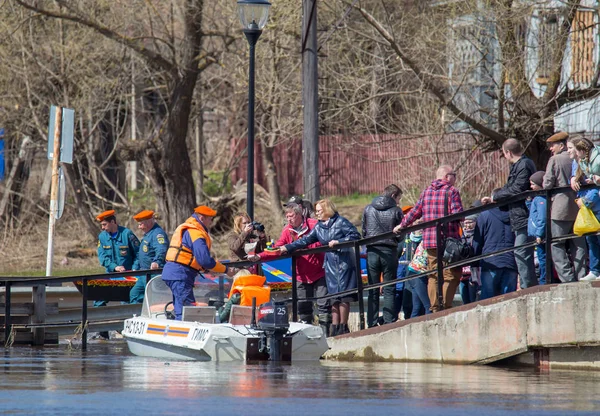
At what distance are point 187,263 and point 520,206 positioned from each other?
3.85 m

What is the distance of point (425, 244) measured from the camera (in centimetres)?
1344

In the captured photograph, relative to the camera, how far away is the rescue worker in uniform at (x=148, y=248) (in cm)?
1633

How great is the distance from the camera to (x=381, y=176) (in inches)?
1502

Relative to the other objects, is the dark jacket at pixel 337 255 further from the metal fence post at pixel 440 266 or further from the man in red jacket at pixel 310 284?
the metal fence post at pixel 440 266

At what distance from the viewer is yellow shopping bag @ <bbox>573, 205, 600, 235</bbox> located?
11758 mm

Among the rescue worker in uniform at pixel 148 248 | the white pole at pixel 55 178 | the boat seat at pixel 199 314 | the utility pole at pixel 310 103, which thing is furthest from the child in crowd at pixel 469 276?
the white pole at pixel 55 178

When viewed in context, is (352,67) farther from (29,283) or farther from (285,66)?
(29,283)

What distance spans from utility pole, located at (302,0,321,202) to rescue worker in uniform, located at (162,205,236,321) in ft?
13.4

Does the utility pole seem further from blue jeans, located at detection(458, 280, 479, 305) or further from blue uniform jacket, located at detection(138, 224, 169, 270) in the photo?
blue jeans, located at detection(458, 280, 479, 305)

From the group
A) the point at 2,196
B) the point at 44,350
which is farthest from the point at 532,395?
the point at 2,196

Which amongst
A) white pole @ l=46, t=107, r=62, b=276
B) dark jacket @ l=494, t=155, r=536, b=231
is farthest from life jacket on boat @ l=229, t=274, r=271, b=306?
white pole @ l=46, t=107, r=62, b=276

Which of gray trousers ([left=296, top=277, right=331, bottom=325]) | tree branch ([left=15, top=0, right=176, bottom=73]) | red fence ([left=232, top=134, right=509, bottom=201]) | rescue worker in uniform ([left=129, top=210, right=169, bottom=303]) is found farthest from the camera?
red fence ([left=232, top=134, right=509, bottom=201])

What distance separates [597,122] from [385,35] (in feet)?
17.2

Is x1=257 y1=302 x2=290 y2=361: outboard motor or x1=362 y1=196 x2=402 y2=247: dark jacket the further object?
x1=362 y1=196 x2=402 y2=247: dark jacket
